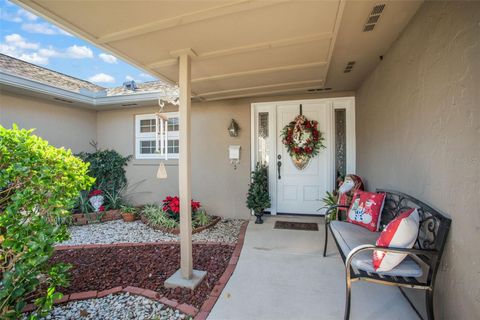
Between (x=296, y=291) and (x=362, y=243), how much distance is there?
747 mm

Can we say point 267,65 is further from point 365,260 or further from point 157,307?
point 157,307

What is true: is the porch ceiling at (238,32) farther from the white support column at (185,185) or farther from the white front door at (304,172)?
the white front door at (304,172)

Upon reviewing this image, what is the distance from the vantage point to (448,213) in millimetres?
1462

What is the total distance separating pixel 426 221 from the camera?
169 centimetres

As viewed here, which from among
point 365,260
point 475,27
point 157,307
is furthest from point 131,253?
point 475,27

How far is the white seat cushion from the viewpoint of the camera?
5.05 ft

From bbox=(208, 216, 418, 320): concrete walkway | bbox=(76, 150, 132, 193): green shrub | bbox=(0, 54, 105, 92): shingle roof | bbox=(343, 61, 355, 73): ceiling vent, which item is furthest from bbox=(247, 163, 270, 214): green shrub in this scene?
bbox=(0, 54, 105, 92): shingle roof

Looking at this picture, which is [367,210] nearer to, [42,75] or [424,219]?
[424,219]

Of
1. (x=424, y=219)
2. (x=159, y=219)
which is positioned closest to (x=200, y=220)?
(x=159, y=219)

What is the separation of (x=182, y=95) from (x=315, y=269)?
7.69ft

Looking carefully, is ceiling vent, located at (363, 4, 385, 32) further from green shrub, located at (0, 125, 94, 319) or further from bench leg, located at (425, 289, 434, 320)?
green shrub, located at (0, 125, 94, 319)

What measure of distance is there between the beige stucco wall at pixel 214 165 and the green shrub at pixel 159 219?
0.72 meters

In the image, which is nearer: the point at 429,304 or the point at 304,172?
the point at 429,304

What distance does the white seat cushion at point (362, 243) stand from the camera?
154cm
